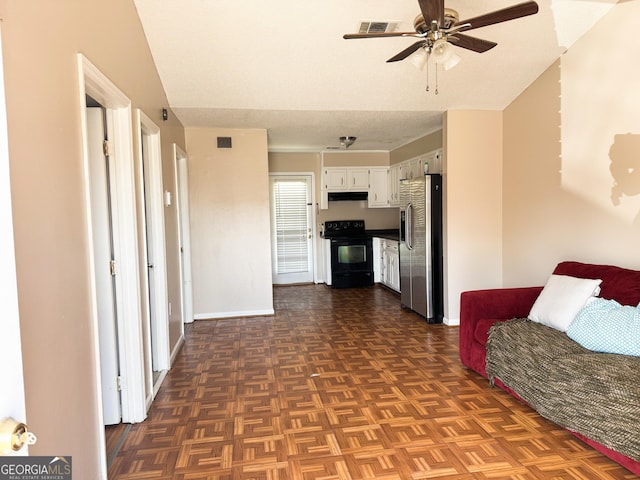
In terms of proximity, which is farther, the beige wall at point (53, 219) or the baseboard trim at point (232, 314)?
the baseboard trim at point (232, 314)

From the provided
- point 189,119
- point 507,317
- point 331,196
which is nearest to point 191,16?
point 189,119

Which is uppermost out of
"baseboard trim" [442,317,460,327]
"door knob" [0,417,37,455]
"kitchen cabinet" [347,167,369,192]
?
"kitchen cabinet" [347,167,369,192]

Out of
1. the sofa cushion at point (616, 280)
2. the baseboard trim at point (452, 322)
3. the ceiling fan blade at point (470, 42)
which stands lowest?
the baseboard trim at point (452, 322)

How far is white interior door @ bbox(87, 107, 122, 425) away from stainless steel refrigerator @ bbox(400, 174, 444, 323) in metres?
3.25

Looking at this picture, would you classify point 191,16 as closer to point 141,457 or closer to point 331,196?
point 141,457

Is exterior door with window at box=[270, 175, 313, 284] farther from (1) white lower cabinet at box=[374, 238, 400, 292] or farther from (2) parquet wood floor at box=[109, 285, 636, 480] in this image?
(2) parquet wood floor at box=[109, 285, 636, 480]

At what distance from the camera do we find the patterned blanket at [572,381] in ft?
6.49

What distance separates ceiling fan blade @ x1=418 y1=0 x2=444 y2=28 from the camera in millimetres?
2066

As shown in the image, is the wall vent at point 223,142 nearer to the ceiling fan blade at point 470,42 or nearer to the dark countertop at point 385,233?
the dark countertop at point 385,233

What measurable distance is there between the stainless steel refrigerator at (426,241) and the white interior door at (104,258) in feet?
10.7

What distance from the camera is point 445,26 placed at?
2334mm

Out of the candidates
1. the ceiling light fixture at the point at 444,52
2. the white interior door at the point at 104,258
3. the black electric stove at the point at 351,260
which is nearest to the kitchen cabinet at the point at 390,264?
the black electric stove at the point at 351,260

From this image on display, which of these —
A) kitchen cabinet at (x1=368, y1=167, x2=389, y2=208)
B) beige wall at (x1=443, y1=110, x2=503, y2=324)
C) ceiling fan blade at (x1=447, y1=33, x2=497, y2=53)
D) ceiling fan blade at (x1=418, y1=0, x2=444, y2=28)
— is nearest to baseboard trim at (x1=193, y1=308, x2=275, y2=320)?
beige wall at (x1=443, y1=110, x2=503, y2=324)

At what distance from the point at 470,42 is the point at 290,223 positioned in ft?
16.3
